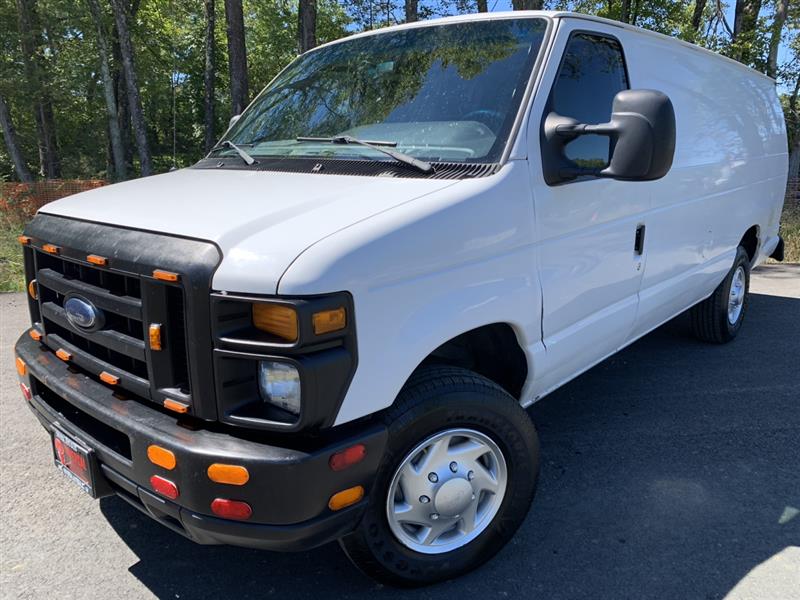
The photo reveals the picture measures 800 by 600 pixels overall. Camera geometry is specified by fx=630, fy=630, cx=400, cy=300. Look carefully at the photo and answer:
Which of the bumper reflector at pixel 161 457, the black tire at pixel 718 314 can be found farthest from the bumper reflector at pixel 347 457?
the black tire at pixel 718 314

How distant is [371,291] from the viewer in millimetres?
2012

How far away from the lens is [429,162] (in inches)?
103

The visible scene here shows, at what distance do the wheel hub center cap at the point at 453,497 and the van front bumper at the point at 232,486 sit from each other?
424mm

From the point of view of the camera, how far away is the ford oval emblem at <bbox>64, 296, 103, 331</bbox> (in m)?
2.32

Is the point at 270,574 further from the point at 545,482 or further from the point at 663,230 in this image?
the point at 663,230

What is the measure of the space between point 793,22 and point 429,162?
25.0 m

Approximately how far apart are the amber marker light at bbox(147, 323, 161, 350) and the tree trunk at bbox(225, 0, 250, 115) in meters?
13.4

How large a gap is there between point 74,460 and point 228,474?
87 centimetres

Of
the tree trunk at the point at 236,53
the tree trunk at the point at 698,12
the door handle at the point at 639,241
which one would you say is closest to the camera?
the door handle at the point at 639,241

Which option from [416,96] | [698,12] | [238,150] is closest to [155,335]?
[238,150]

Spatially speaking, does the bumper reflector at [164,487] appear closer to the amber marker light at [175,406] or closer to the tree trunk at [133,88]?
Answer: the amber marker light at [175,406]

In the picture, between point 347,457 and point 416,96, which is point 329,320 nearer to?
point 347,457

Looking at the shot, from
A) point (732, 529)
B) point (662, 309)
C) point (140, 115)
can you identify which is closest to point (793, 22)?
point (140, 115)

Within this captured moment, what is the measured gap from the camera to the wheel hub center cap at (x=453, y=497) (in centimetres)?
244
